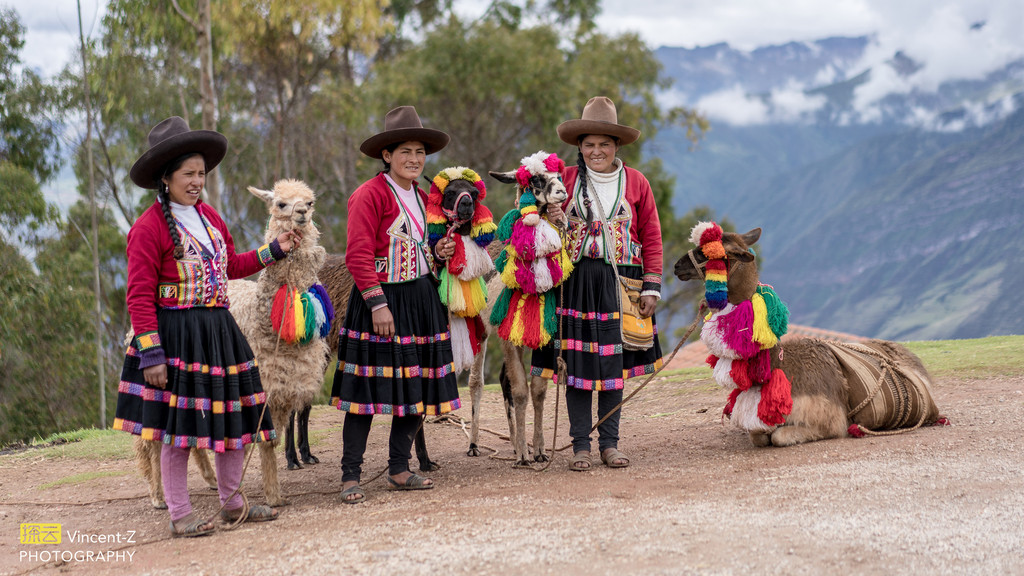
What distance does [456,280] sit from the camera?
16.5 ft

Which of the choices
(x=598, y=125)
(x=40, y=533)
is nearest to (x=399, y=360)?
(x=598, y=125)

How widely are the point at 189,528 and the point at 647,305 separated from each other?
2.82 meters

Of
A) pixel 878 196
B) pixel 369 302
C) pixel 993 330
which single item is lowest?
pixel 993 330

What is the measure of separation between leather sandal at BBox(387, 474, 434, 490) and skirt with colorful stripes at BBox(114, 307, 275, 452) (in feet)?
3.26

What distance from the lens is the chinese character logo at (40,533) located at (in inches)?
179

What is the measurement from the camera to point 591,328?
5.09 m

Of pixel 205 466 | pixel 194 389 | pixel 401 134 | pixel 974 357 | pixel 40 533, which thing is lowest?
pixel 40 533

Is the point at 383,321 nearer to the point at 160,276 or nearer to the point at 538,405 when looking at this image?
the point at 160,276

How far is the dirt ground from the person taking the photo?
3.40 metres

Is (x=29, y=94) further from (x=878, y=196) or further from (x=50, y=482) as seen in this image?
(x=878, y=196)

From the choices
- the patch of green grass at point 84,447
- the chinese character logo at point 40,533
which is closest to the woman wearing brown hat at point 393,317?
the chinese character logo at point 40,533

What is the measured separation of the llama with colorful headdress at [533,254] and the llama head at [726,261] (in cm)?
86

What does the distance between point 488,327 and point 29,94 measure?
1488 centimetres

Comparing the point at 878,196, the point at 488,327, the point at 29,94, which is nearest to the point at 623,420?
the point at 488,327
